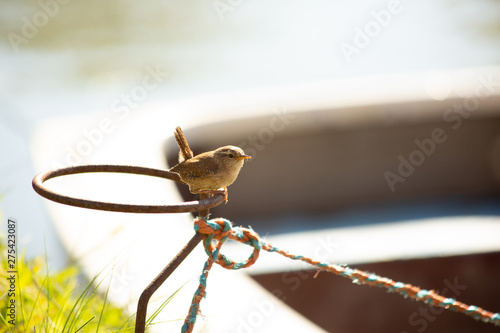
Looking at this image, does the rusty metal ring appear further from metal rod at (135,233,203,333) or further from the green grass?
the green grass

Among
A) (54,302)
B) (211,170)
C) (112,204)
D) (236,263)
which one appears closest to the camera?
(112,204)

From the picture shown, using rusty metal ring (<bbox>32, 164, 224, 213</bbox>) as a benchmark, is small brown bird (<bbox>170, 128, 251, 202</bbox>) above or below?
above

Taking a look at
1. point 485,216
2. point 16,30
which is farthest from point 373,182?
point 16,30

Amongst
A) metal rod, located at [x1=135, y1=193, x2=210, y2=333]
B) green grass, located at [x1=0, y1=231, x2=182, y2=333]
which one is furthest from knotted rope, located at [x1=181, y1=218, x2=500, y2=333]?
green grass, located at [x1=0, y1=231, x2=182, y2=333]

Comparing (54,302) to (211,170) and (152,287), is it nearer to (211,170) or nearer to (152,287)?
(211,170)

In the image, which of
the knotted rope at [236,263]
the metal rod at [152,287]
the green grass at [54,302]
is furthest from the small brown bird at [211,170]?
the green grass at [54,302]

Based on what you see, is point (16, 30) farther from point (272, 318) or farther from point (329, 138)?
point (272, 318)

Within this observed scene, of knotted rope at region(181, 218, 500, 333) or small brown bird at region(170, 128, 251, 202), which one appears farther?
small brown bird at region(170, 128, 251, 202)

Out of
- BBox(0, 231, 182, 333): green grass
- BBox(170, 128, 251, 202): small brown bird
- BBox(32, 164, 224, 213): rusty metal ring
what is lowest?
BBox(0, 231, 182, 333): green grass

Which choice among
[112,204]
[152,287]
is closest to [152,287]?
[152,287]
